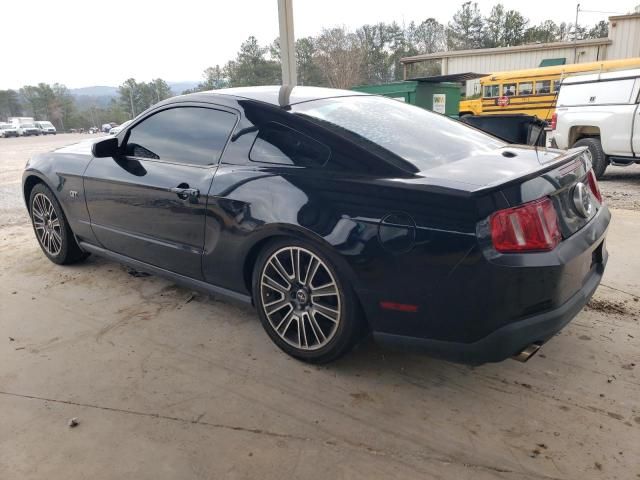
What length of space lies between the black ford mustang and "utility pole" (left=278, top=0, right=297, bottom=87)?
9.88 feet

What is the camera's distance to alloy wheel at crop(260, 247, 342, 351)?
248 cm

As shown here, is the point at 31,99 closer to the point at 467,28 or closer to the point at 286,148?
the point at 467,28

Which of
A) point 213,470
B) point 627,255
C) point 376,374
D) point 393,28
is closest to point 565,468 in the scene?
point 376,374

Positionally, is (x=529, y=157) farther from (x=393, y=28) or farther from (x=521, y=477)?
(x=393, y=28)

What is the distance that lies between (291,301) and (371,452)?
35.0 inches

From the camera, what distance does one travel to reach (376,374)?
2619mm

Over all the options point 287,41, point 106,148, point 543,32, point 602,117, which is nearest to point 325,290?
point 106,148

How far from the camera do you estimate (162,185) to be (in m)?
3.09

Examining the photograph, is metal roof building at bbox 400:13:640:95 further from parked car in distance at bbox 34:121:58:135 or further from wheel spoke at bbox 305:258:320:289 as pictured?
parked car in distance at bbox 34:121:58:135

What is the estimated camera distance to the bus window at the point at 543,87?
54.1 feet

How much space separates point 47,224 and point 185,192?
7.00 feet

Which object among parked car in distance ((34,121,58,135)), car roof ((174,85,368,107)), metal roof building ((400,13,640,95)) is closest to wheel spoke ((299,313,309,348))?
car roof ((174,85,368,107))

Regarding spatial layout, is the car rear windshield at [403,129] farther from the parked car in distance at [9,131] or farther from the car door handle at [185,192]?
the parked car in distance at [9,131]

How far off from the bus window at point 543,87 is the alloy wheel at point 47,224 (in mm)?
16504
